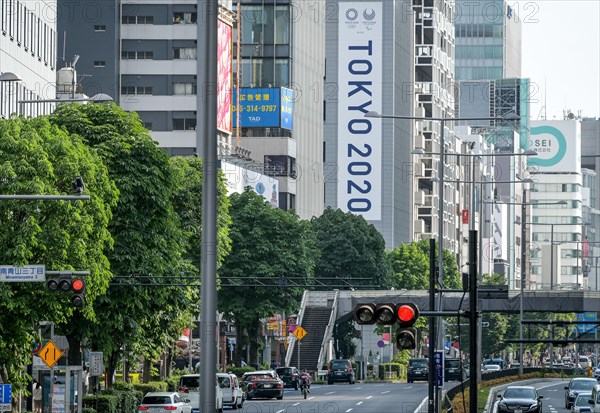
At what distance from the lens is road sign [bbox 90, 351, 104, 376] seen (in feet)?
202

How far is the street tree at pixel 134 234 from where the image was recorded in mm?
67375

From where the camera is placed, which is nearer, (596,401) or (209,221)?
(209,221)

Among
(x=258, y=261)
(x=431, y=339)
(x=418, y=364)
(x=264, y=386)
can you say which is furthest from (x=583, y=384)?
(x=418, y=364)

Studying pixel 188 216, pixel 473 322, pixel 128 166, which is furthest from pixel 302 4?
pixel 473 322

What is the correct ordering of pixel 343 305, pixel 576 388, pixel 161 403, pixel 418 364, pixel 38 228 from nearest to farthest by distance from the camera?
1. pixel 38 228
2. pixel 161 403
3. pixel 576 388
4. pixel 418 364
5. pixel 343 305

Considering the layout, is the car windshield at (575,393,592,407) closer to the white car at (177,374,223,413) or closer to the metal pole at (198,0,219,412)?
the white car at (177,374,223,413)

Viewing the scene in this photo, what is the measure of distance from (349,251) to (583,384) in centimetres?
7227

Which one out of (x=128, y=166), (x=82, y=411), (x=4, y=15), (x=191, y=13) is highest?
(x=191, y=13)

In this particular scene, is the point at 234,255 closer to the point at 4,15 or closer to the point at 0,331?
the point at 4,15

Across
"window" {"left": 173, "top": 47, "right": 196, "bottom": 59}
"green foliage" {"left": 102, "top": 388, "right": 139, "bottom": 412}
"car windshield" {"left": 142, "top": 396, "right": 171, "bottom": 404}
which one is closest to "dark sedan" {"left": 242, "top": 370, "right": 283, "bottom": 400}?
"green foliage" {"left": 102, "top": 388, "right": 139, "bottom": 412}

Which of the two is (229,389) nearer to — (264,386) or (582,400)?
(264,386)

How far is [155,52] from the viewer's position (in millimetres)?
155875

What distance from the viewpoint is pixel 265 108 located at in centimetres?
18000

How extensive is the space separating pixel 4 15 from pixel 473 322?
169 feet
